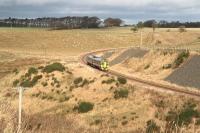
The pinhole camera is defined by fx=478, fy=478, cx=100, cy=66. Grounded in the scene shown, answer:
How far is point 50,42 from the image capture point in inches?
5891

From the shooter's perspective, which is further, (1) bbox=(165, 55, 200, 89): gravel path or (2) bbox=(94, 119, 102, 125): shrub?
(1) bbox=(165, 55, 200, 89): gravel path

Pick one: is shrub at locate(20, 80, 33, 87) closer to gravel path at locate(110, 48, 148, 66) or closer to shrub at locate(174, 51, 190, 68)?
shrub at locate(174, 51, 190, 68)

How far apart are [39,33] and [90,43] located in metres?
25.7

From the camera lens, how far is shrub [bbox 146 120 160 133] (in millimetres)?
39497

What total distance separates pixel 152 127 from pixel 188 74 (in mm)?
21587

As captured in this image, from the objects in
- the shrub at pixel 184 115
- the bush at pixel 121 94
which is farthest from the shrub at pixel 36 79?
the shrub at pixel 184 115

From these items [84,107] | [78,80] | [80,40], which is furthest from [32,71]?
[80,40]

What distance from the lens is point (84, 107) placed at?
51.9m

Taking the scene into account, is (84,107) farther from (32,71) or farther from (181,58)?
(32,71)

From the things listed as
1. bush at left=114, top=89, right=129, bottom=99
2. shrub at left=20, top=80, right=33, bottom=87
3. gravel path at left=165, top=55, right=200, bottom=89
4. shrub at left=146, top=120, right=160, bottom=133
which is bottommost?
shrub at left=20, top=80, right=33, bottom=87

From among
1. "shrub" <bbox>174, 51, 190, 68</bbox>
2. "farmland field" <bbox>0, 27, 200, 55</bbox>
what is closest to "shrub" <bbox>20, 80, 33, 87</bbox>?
"shrub" <bbox>174, 51, 190, 68</bbox>

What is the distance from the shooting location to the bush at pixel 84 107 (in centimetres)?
5144

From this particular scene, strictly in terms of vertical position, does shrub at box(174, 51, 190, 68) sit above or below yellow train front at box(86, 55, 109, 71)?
above

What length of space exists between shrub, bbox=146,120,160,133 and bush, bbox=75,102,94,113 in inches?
420
